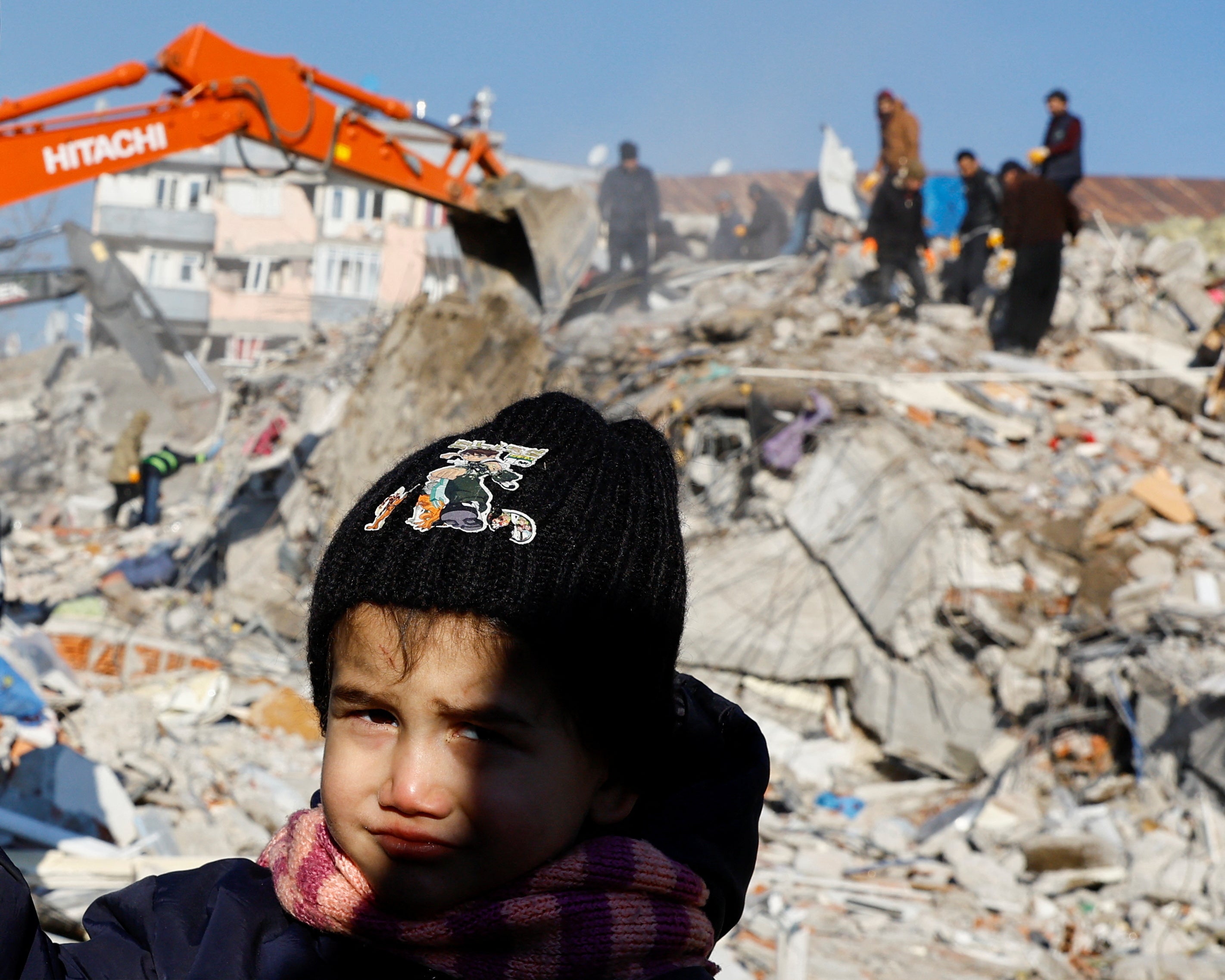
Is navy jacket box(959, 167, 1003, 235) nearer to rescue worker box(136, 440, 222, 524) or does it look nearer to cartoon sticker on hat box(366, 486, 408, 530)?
rescue worker box(136, 440, 222, 524)

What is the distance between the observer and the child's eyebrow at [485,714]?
39.4 inches

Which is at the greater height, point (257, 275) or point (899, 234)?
point (899, 234)

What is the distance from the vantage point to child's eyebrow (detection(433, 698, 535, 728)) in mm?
1002

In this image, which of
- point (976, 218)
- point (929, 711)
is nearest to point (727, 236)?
point (976, 218)

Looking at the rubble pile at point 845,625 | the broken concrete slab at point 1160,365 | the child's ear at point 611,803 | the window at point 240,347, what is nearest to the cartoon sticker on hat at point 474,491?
the child's ear at point 611,803

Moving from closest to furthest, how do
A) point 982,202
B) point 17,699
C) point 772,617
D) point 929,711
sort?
1. point 17,699
2. point 929,711
3. point 772,617
4. point 982,202

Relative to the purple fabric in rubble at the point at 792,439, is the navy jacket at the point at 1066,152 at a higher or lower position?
higher

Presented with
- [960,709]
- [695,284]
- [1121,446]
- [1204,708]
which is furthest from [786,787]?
[695,284]

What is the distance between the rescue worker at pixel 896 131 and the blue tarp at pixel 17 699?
1022cm

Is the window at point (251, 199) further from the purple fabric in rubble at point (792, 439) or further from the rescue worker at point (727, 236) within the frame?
the purple fabric in rubble at point (792, 439)

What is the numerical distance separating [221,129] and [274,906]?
6035mm

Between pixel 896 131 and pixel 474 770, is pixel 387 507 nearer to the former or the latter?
pixel 474 770

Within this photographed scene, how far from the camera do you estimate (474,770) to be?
1007mm

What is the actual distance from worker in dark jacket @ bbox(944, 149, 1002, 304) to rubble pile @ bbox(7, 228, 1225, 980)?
3.58 feet
